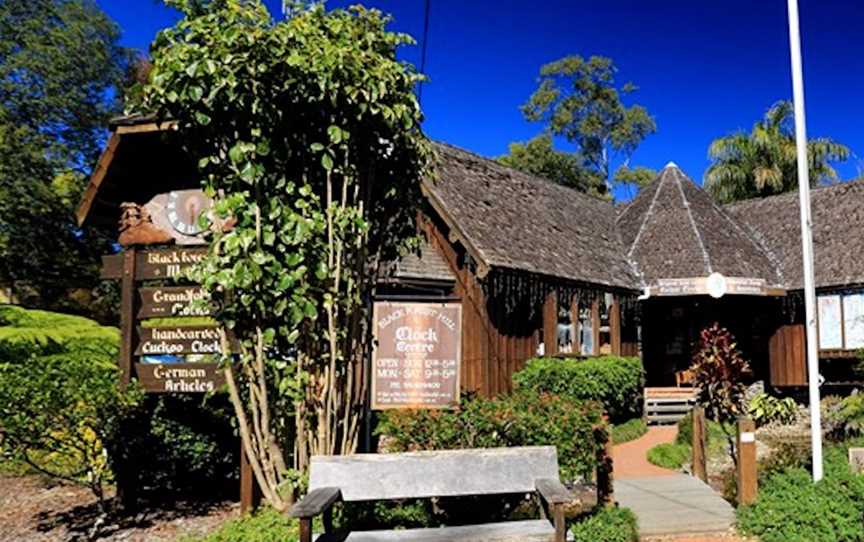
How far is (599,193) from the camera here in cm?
3881

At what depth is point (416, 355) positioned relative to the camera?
834 centimetres

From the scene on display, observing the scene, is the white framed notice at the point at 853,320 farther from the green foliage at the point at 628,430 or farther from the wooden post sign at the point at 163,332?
the wooden post sign at the point at 163,332

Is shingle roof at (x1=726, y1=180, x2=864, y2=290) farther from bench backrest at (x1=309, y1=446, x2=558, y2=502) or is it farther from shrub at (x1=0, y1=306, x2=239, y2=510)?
shrub at (x1=0, y1=306, x2=239, y2=510)

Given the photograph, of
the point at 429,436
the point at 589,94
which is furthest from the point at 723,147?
the point at 429,436

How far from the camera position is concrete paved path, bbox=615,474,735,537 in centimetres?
676

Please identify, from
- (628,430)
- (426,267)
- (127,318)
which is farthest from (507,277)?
(127,318)

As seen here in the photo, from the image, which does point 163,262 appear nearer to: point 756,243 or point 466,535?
point 466,535

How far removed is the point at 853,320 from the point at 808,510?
36.5 feet

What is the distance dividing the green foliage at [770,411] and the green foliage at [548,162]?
21765 millimetres

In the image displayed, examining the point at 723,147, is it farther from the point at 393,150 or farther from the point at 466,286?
the point at 393,150

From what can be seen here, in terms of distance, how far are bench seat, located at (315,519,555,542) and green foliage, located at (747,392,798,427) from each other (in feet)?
40.1

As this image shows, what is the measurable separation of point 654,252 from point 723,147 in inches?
615

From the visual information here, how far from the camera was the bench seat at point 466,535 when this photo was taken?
4.66 meters

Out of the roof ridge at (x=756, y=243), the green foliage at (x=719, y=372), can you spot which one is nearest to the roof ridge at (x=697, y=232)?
the roof ridge at (x=756, y=243)
